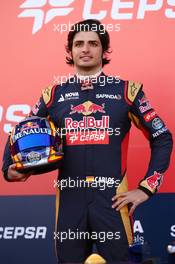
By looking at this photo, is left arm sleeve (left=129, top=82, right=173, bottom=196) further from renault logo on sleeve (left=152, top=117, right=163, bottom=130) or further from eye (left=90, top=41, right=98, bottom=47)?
eye (left=90, top=41, right=98, bottom=47)

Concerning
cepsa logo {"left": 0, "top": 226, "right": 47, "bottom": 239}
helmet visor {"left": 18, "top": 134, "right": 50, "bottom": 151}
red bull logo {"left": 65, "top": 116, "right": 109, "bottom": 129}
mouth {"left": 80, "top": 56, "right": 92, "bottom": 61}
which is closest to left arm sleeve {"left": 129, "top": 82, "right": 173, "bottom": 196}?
red bull logo {"left": 65, "top": 116, "right": 109, "bottom": 129}

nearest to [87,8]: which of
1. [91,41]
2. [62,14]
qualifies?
[62,14]

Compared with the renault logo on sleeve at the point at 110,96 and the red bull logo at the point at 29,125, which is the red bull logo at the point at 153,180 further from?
the red bull logo at the point at 29,125

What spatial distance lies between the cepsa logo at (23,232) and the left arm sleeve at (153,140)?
77 cm

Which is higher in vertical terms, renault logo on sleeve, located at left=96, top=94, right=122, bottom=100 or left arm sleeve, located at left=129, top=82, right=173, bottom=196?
renault logo on sleeve, located at left=96, top=94, right=122, bottom=100

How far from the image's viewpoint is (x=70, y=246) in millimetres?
2082

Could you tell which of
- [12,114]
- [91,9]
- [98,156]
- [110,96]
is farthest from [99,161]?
[91,9]

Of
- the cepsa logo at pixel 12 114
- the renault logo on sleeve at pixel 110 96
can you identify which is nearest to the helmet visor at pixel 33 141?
the renault logo on sleeve at pixel 110 96

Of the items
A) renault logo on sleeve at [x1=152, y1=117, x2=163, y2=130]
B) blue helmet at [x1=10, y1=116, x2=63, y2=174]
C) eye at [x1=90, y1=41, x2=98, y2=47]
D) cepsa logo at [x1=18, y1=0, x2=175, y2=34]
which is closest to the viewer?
blue helmet at [x1=10, y1=116, x2=63, y2=174]

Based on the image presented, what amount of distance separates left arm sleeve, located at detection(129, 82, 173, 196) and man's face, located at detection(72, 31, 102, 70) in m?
0.22

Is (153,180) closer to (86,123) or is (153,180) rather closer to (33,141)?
(86,123)

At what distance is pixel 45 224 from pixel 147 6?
116cm

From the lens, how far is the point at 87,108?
2.17m

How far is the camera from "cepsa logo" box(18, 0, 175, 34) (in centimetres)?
270
